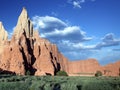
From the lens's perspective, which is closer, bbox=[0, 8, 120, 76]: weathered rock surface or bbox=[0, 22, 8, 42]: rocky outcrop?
bbox=[0, 8, 120, 76]: weathered rock surface

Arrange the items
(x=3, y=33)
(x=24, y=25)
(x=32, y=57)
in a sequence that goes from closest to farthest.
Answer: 1. (x=32, y=57)
2. (x=24, y=25)
3. (x=3, y=33)

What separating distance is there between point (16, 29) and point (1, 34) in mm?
9064

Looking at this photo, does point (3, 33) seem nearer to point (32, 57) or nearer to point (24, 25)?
point (24, 25)

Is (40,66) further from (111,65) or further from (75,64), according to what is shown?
(111,65)

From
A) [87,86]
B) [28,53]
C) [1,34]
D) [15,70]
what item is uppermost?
[1,34]

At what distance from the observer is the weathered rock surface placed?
3573 inches

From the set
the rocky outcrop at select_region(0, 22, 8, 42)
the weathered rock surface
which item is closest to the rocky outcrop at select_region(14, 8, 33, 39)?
the weathered rock surface

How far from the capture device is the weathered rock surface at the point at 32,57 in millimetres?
90750

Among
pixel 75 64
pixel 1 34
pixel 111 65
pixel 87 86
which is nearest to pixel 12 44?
pixel 1 34

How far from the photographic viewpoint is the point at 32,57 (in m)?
101

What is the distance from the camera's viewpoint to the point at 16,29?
11031 centimetres

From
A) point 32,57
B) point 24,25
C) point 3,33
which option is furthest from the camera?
point 3,33

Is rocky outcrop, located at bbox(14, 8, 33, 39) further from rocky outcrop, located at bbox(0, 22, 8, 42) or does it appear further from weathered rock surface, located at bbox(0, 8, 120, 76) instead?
rocky outcrop, located at bbox(0, 22, 8, 42)

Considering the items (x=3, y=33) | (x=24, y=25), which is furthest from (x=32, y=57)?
(x=3, y=33)
